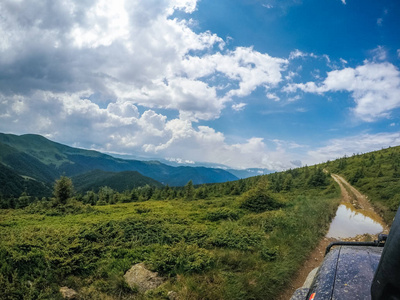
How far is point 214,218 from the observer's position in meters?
18.5

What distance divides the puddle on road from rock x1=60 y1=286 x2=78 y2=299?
1416 cm

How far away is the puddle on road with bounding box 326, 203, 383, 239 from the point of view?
582 inches

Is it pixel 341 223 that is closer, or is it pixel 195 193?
pixel 341 223

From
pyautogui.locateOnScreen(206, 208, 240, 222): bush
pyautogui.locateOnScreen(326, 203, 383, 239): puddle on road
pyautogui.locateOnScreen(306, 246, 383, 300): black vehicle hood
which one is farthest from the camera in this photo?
pyautogui.locateOnScreen(206, 208, 240, 222): bush

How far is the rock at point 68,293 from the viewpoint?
22.5ft

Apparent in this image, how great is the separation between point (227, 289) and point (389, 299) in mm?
6132

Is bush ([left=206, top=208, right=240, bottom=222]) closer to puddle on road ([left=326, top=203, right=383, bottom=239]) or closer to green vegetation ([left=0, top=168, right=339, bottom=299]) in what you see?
green vegetation ([left=0, top=168, right=339, bottom=299])

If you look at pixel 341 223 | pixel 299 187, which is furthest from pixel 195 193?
pixel 341 223

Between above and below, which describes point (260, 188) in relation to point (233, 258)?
above

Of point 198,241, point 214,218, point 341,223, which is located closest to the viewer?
point 198,241

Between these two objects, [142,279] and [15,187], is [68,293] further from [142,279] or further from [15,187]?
[15,187]

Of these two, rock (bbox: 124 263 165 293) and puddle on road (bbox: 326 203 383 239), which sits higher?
puddle on road (bbox: 326 203 383 239)

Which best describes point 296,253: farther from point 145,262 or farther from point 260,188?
point 260,188

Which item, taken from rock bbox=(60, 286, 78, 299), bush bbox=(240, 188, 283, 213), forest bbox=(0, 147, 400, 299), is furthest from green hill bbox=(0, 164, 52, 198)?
rock bbox=(60, 286, 78, 299)
